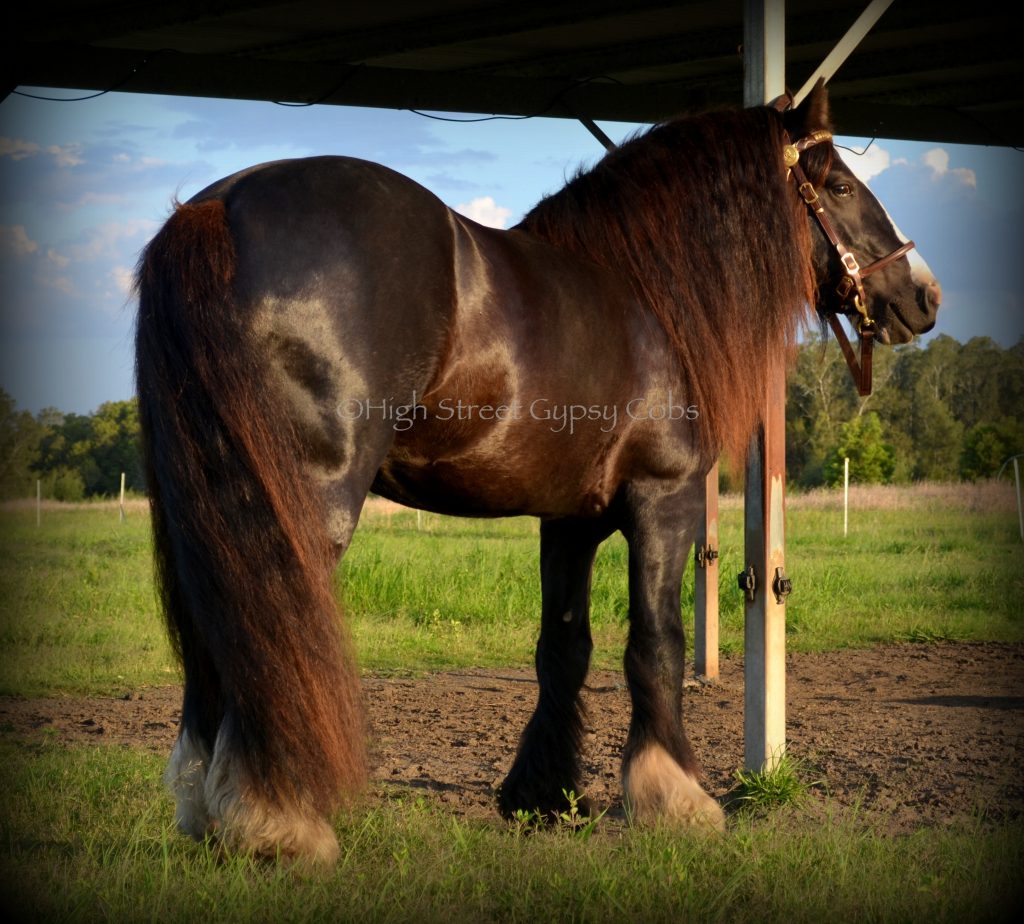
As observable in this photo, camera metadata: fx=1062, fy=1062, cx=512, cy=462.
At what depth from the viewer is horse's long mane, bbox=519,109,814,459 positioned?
3562mm

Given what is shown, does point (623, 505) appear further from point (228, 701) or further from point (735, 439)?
point (228, 701)

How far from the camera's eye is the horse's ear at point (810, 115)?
385cm

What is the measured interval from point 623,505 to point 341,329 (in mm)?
1255

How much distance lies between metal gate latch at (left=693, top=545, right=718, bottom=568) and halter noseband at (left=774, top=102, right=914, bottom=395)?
1988mm

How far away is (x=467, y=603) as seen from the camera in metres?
8.51

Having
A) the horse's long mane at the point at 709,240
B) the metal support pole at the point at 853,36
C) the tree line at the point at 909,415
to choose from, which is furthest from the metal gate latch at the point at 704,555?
the tree line at the point at 909,415

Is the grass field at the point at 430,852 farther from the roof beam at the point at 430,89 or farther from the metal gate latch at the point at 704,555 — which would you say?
the roof beam at the point at 430,89

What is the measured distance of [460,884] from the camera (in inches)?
114

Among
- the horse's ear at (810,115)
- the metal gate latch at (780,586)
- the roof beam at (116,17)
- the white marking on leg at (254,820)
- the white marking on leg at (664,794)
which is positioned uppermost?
the roof beam at (116,17)

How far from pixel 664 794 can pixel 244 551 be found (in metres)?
1.69

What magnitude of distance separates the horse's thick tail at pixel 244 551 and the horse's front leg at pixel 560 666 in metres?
1.29

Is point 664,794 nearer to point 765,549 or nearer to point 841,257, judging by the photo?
point 765,549

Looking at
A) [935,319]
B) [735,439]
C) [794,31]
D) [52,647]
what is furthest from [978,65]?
[52,647]

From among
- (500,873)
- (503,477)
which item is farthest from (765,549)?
(500,873)
